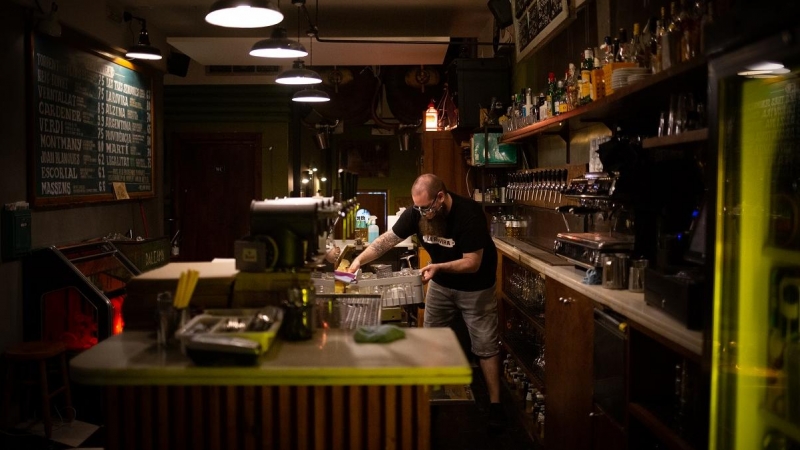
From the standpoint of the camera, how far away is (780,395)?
200cm

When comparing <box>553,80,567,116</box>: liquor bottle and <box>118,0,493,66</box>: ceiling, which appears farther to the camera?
<box>118,0,493,66</box>: ceiling

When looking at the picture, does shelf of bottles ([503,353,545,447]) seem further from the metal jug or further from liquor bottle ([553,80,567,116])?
liquor bottle ([553,80,567,116])

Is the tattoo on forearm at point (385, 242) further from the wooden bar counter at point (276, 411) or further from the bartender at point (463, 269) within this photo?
the wooden bar counter at point (276, 411)

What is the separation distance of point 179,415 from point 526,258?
288 cm

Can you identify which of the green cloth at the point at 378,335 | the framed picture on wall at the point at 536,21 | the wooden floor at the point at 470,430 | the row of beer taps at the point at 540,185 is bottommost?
the wooden floor at the point at 470,430

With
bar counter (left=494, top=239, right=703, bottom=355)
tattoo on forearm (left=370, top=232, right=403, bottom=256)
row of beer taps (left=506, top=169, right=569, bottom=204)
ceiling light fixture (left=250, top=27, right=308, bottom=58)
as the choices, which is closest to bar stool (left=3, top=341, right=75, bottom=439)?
tattoo on forearm (left=370, top=232, right=403, bottom=256)

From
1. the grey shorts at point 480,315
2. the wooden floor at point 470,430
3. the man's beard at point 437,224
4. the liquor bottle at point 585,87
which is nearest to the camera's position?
the liquor bottle at point 585,87

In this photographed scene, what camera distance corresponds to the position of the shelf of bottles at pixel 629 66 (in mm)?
2686

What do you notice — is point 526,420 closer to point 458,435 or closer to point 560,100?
point 458,435

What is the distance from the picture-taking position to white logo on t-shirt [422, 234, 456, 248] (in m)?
4.98

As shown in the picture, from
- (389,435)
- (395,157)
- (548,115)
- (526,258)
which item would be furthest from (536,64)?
(395,157)

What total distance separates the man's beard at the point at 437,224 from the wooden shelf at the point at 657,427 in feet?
7.83

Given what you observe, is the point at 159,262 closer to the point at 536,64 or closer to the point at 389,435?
the point at 536,64

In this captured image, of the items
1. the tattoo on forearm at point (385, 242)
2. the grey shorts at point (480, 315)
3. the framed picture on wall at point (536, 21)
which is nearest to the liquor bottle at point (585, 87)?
the framed picture on wall at point (536, 21)
